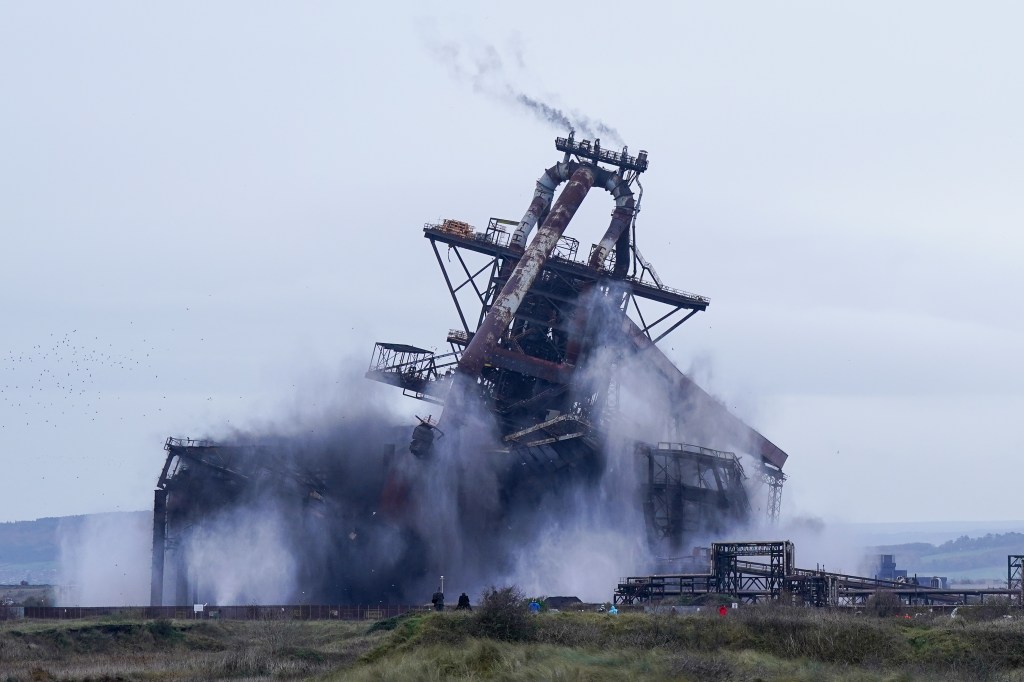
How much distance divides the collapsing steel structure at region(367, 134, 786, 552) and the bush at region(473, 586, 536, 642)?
50223 millimetres

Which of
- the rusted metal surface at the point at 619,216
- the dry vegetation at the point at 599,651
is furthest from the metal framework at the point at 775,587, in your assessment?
A: the rusted metal surface at the point at 619,216

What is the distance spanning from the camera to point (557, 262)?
371 ft

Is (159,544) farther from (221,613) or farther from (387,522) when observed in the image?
(221,613)

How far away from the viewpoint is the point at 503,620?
→ 58.4 metres

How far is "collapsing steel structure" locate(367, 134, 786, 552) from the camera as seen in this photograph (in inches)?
4392

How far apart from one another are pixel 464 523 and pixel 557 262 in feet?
67.5

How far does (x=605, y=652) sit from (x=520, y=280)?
56.1m

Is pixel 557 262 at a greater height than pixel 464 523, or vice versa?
pixel 557 262

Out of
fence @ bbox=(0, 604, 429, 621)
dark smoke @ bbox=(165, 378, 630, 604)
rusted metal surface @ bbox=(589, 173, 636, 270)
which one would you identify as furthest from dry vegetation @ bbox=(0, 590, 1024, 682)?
rusted metal surface @ bbox=(589, 173, 636, 270)

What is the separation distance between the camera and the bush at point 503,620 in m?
57.9

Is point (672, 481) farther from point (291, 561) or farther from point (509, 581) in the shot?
point (291, 561)

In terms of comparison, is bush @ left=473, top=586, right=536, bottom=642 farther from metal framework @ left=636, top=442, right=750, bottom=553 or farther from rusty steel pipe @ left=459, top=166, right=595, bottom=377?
metal framework @ left=636, top=442, right=750, bottom=553

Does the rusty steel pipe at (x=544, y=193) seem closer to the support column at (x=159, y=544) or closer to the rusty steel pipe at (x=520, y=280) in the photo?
the rusty steel pipe at (x=520, y=280)

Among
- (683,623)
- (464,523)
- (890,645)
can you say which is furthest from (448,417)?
(890,645)
